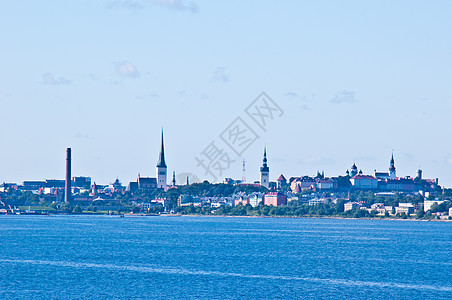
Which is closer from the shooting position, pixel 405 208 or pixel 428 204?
pixel 428 204

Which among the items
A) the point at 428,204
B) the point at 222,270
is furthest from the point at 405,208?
the point at 222,270

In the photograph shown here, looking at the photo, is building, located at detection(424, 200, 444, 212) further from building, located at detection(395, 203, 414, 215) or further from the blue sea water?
the blue sea water

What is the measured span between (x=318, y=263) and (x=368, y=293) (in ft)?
50.2

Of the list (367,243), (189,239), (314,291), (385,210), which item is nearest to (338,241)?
(367,243)

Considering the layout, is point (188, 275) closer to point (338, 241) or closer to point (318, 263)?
point (318, 263)

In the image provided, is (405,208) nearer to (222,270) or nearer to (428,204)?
→ (428,204)

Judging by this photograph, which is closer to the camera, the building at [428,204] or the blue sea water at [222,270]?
the blue sea water at [222,270]

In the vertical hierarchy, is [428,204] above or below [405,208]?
above

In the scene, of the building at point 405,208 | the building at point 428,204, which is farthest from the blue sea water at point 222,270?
the building at point 428,204

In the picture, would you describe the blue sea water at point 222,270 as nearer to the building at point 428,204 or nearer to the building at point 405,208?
the building at point 405,208

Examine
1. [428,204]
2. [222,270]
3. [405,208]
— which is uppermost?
[428,204]

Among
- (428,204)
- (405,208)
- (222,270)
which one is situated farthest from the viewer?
(405,208)

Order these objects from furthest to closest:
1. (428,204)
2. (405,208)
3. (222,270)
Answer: (405,208) < (428,204) < (222,270)

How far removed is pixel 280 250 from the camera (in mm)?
73188
